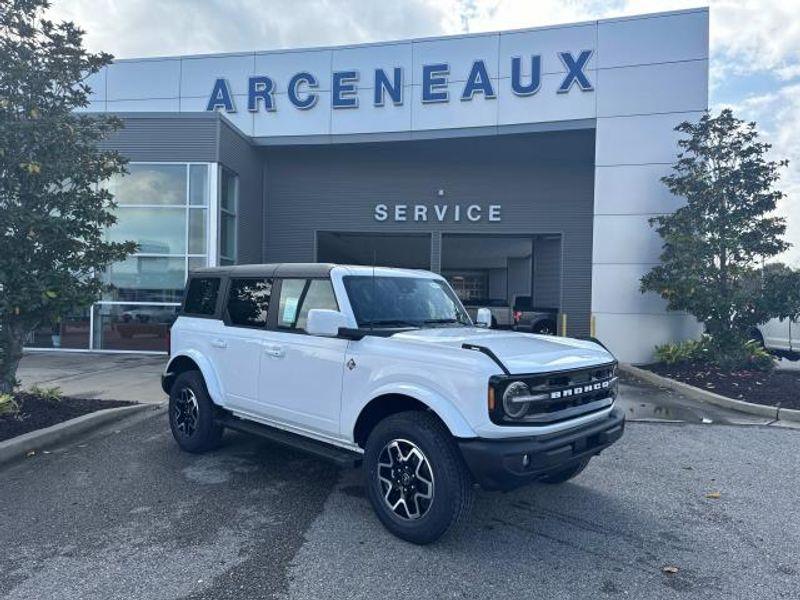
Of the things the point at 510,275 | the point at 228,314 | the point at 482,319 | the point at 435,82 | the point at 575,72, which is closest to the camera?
the point at 482,319

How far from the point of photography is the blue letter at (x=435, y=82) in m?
14.5

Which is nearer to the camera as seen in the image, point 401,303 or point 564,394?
point 564,394

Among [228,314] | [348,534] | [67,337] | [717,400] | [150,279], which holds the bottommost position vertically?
[348,534]

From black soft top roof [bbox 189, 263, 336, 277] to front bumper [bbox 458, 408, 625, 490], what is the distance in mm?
1987

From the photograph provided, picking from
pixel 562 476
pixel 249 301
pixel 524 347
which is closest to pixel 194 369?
pixel 249 301

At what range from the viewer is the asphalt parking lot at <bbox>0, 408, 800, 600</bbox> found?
3.17 metres

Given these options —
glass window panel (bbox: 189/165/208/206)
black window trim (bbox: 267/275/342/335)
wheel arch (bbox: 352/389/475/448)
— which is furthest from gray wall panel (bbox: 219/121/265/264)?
wheel arch (bbox: 352/389/475/448)

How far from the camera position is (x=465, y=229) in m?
16.5

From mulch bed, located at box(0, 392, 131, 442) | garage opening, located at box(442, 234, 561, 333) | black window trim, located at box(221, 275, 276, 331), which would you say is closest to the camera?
black window trim, located at box(221, 275, 276, 331)

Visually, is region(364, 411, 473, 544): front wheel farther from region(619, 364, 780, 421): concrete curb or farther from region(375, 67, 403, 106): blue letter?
region(375, 67, 403, 106): blue letter

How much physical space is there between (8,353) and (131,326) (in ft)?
22.8

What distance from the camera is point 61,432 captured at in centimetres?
600

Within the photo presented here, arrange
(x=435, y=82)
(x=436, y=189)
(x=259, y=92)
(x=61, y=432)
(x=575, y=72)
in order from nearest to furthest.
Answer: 1. (x=61, y=432)
2. (x=575, y=72)
3. (x=435, y=82)
4. (x=259, y=92)
5. (x=436, y=189)

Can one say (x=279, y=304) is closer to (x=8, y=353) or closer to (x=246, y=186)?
(x=8, y=353)
